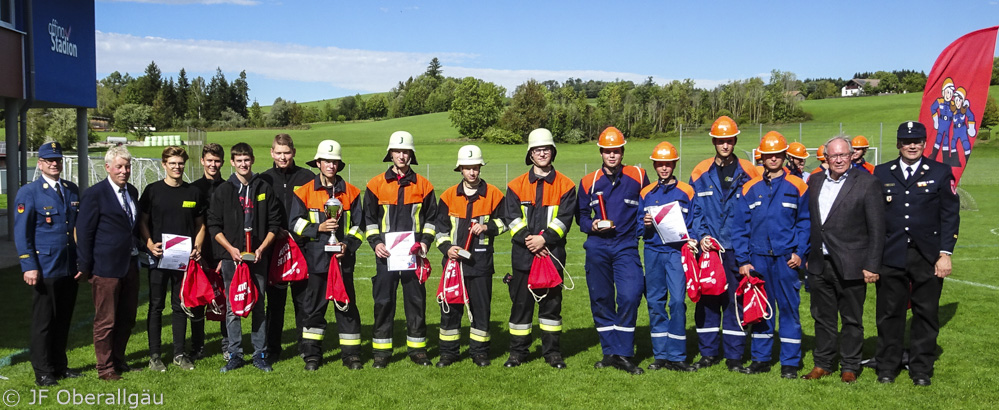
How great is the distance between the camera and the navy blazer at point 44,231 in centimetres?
605

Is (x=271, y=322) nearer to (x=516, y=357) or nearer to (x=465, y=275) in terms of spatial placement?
(x=465, y=275)

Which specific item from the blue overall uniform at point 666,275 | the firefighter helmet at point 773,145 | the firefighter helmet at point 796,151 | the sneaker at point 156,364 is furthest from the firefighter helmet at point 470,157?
the firefighter helmet at point 796,151

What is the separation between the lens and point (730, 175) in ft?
22.1

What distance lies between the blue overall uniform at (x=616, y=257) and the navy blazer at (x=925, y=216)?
217 cm

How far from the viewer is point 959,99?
9.36 meters

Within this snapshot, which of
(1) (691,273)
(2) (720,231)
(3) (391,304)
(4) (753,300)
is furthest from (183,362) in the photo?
(4) (753,300)

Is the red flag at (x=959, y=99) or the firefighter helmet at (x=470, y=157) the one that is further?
the red flag at (x=959, y=99)

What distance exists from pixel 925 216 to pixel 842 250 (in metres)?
0.80

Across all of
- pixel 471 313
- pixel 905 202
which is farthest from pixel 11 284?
pixel 905 202

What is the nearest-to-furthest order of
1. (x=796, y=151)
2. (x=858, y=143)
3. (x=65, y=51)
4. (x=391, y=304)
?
(x=391, y=304)
(x=796, y=151)
(x=858, y=143)
(x=65, y=51)

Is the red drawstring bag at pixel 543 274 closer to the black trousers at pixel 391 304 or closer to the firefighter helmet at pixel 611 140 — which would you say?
the black trousers at pixel 391 304

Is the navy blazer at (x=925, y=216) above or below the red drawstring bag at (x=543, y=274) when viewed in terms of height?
above

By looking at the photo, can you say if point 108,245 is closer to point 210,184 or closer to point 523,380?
point 210,184

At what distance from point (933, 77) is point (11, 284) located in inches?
539
